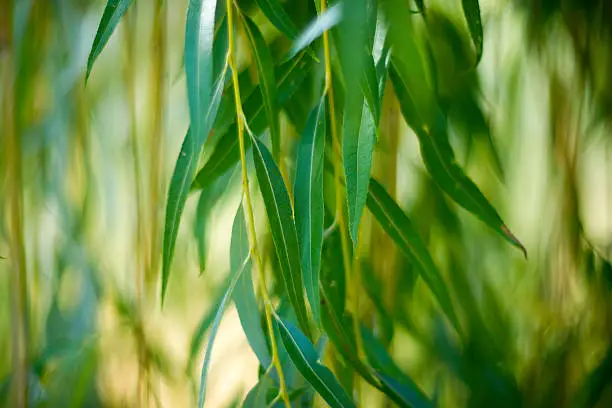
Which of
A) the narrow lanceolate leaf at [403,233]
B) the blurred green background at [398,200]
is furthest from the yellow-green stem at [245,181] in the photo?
the blurred green background at [398,200]

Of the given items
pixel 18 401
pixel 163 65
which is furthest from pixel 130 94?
pixel 18 401

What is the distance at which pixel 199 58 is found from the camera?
43cm

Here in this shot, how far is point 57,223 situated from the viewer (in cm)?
82

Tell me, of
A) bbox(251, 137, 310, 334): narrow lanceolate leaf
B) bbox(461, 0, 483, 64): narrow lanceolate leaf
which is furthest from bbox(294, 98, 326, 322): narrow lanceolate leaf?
bbox(461, 0, 483, 64): narrow lanceolate leaf

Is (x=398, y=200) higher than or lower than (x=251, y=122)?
lower

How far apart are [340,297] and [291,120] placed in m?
0.18

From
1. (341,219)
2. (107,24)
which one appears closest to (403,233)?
(341,219)

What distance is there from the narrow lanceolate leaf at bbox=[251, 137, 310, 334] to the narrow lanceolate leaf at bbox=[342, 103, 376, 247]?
44 millimetres

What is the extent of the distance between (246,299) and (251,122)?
5.1 inches

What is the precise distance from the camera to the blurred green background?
74 centimetres

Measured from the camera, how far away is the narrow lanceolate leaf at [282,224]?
1.47ft

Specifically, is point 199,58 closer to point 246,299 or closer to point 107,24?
point 107,24

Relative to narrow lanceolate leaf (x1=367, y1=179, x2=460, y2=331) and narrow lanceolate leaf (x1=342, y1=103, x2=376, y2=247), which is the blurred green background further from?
narrow lanceolate leaf (x1=342, y1=103, x2=376, y2=247)

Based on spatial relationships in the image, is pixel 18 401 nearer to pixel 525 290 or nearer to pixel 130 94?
pixel 130 94
